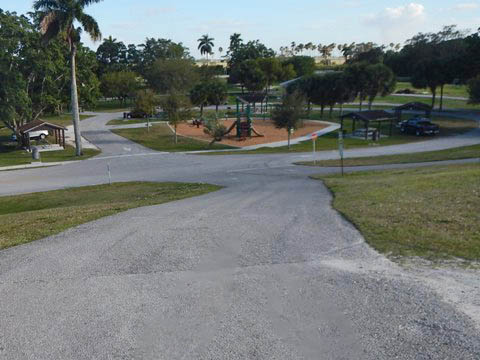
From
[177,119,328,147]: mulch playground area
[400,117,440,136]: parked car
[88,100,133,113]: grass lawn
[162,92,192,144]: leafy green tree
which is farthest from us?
[88,100,133,113]: grass lawn

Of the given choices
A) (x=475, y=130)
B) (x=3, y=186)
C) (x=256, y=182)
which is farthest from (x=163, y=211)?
(x=475, y=130)

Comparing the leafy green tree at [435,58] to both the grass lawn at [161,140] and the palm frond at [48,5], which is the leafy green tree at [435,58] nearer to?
the grass lawn at [161,140]

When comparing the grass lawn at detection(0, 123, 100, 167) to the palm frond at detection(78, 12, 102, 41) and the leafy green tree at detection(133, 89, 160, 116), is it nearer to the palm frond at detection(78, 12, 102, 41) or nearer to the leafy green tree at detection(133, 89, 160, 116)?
the palm frond at detection(78, 12, 102, 41)

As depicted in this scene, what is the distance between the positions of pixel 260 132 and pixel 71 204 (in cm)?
3494

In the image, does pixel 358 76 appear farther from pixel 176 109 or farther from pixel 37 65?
pixel 37 65

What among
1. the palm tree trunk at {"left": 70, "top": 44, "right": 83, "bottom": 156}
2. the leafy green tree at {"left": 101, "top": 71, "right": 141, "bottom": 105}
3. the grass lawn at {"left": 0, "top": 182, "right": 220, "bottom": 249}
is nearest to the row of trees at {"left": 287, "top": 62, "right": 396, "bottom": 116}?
the palm tree trunk at {"left": 70, "top": 44, "right": 83, "bottom": 156}

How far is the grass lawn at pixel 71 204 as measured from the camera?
1471 cm

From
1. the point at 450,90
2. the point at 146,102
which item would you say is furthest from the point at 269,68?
the point at 146,102

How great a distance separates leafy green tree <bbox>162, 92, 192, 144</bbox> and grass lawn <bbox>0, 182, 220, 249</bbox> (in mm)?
22551

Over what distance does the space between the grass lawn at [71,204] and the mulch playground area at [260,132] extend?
2212cm

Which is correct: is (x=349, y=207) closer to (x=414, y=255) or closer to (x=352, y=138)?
(x=414, y=255)

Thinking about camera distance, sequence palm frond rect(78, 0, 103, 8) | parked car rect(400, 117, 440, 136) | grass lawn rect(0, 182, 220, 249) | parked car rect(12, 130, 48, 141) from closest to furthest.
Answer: grass lawn rect(0, 182, 220, 249) < palm frond rect(78, 0, 103, 8) < parked car rect(400, 117, 440, 136) < parked car rect(12, 130, 48, 141)

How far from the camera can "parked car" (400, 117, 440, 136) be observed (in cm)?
4747

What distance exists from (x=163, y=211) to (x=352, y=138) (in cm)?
3404
